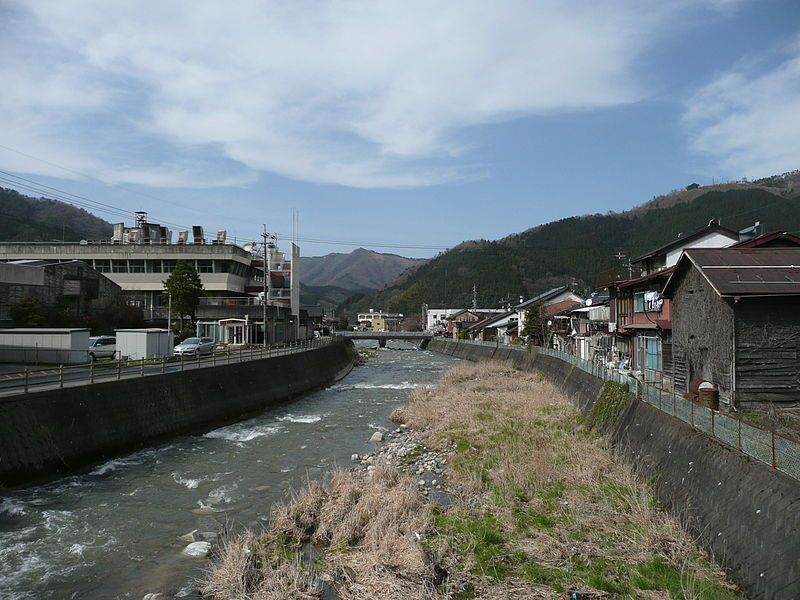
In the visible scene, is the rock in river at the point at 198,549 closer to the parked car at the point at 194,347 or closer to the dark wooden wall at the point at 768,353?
the dark wooden wall at the point at 768,353

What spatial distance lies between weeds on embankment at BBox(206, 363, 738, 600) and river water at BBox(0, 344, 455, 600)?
5.55 feet

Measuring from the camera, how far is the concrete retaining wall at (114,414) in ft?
51.2

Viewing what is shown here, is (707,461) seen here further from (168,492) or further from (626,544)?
(168,492)

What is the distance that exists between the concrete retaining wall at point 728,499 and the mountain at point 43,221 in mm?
134627

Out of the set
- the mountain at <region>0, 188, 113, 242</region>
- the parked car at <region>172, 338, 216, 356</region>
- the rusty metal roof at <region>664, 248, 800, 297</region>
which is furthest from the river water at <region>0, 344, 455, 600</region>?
the mountain at <region>0, 188, 113, 242</region>

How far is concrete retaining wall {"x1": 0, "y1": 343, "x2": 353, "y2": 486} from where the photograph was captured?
51.2 ft

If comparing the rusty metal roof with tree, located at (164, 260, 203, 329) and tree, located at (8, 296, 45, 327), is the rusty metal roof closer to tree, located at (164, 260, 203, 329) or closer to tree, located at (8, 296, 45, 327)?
tree, located at (8, 296, 45, 327)

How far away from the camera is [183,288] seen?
51281 millimetres

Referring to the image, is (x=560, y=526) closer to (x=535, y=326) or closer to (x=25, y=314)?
(x=25, y=314)

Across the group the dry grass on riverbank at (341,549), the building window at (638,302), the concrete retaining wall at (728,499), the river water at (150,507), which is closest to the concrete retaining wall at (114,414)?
the river water at (150,507)

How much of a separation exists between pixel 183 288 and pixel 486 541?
46.3 meters

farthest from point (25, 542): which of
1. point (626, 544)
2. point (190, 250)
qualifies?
point (190, 250)

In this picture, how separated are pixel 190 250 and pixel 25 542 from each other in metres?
62.4

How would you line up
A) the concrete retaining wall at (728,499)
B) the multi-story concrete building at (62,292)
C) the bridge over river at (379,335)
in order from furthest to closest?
the bridge over river at (379,335) < the multi-story concrete building at (62,292) < the concrete retaining wall at (728,499)
